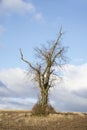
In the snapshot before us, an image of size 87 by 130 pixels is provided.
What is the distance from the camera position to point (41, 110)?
133ft

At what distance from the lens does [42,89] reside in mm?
42281

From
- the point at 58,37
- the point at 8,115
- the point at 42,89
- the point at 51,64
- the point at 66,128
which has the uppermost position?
the point at 58,37

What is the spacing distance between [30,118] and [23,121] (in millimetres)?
2131

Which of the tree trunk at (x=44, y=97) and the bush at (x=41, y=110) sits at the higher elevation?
the tree trunk at (x=44, y=97)

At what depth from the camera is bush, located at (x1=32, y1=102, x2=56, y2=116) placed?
40344 millimetres

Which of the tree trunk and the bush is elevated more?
the tree trunk

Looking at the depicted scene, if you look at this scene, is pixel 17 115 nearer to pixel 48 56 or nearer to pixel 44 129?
pixel 48 56

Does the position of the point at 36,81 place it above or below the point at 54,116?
above

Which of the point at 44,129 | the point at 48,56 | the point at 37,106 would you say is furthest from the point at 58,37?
the point at 44,129

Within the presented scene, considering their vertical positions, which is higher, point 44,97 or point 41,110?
point 44,97

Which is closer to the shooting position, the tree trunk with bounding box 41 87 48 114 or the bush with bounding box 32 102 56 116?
the bush with bounding box 32 102 56 116

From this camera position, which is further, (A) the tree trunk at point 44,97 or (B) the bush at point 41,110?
(A) the tree trunk at point 44,97

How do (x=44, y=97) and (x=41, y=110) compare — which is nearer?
(x=41, y=110)

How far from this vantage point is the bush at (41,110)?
1588 inches
